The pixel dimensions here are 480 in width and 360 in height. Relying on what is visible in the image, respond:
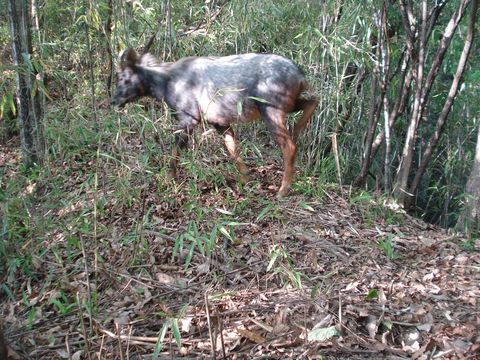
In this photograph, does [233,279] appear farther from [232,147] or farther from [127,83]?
[127,83]

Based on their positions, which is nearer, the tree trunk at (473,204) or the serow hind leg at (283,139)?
the tree trunk at (473,204)

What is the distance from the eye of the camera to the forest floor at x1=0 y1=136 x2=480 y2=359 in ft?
8.82

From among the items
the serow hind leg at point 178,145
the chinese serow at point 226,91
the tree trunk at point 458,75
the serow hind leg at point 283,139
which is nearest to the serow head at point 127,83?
the chinese serow at point 226,91

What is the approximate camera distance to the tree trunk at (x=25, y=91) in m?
4.51

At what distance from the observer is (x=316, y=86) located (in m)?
5.59

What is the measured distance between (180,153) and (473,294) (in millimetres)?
2746

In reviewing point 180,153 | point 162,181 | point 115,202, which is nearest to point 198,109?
point 180,153

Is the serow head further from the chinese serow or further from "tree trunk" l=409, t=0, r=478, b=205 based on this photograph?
"tree trunk" l=409, t=0, r=478, b=205

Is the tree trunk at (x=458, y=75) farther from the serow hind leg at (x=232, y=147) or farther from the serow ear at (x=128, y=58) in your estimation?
the serow ear at (x=128, y=58)

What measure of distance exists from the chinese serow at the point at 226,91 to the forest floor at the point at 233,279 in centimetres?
60

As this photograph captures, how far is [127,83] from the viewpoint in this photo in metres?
5.22

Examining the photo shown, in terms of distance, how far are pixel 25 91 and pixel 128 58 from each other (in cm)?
109

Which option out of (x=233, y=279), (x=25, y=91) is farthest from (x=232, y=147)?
(x=25, y=91)

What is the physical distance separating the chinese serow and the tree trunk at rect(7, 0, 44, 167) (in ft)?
2.70
